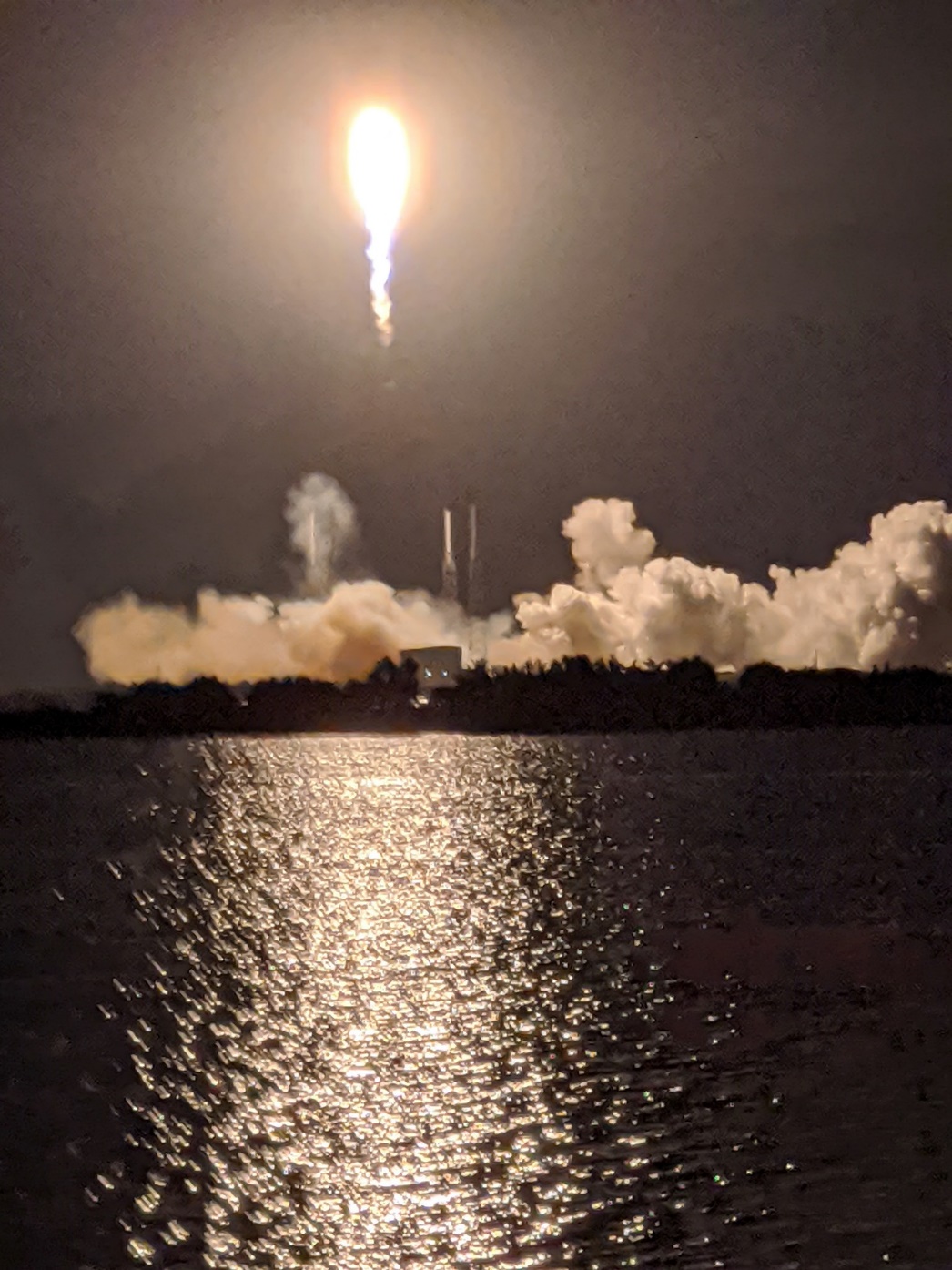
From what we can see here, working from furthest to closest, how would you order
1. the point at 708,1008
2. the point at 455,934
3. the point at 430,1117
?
the point at 455,934 → the point at 708,1008 → the point at 430,1117

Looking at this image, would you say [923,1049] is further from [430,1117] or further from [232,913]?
[232,913]

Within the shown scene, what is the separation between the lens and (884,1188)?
22.1 meters

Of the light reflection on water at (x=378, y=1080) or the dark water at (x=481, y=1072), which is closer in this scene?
the dark water at (x=481, y=1072)

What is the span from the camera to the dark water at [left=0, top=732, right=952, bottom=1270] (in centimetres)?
2077

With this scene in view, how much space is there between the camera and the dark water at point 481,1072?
20766 millimetres

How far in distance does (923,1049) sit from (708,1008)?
6.38 meters

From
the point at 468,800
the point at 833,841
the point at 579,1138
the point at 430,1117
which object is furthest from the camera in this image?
the point at 468,800

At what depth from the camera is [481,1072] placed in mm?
30281

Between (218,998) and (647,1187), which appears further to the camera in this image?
(218,998)

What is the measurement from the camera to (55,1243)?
20578 millimetres

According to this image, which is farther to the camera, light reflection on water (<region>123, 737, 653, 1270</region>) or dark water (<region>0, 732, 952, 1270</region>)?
light reflection on water (<region>123, 737, 653, 1270</region>)

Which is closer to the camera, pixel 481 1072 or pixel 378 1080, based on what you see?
pixel 378 1080

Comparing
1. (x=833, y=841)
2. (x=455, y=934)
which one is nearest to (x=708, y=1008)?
(x=455, y=934)

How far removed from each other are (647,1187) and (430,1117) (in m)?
5.31
